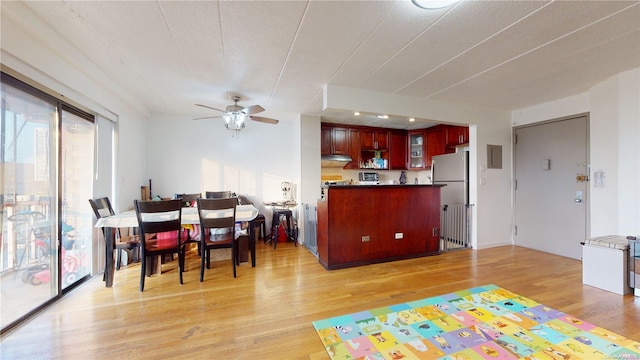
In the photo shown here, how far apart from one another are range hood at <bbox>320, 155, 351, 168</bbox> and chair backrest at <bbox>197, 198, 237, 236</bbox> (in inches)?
94.1

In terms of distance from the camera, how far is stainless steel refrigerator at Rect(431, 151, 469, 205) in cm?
425

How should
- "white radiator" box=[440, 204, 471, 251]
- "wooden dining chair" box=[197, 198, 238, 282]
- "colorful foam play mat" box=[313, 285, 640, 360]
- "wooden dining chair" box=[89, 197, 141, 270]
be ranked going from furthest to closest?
"white radiator" box=[440, 204, 471, 251] < "wooden dining chair" box=[197, 198, 238, 282] < "wooden dining chair" box=[89, 197, 141, 270] < "colorful foam play mat" box=[313, 285, 640, 360]

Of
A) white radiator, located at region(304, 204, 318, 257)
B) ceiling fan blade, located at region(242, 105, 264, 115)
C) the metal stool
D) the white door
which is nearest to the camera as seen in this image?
ceiling fan blade, located at region(242, 105, 264, 115)

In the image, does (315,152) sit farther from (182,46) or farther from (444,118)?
(182,46)

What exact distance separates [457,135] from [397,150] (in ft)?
4.14

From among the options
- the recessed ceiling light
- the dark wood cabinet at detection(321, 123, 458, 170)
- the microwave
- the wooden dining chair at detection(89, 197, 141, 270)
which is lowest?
the wooden dining chair at detection(89, 197, 141, 270)

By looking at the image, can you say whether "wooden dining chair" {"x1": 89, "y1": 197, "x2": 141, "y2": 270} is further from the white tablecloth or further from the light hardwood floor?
the light hardwood floor

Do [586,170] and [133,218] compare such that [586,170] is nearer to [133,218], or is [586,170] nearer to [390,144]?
[390,144]

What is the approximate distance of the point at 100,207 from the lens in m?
2.74

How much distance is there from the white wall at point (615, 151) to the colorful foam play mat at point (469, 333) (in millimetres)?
1875

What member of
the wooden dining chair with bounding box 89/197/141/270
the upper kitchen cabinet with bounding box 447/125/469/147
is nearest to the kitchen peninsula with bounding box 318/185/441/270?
the upper kitchen cabinet with bounding box 447/125/469/147

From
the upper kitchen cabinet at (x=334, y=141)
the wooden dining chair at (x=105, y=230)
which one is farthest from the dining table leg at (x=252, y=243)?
the upper kitchen cabinet at (x=334, y=141)

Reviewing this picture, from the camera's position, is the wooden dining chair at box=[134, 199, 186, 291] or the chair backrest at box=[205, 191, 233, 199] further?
the chair backrest at box=[205, 191, 233, 199]

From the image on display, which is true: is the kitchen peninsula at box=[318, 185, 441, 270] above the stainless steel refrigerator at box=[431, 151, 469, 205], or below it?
below
